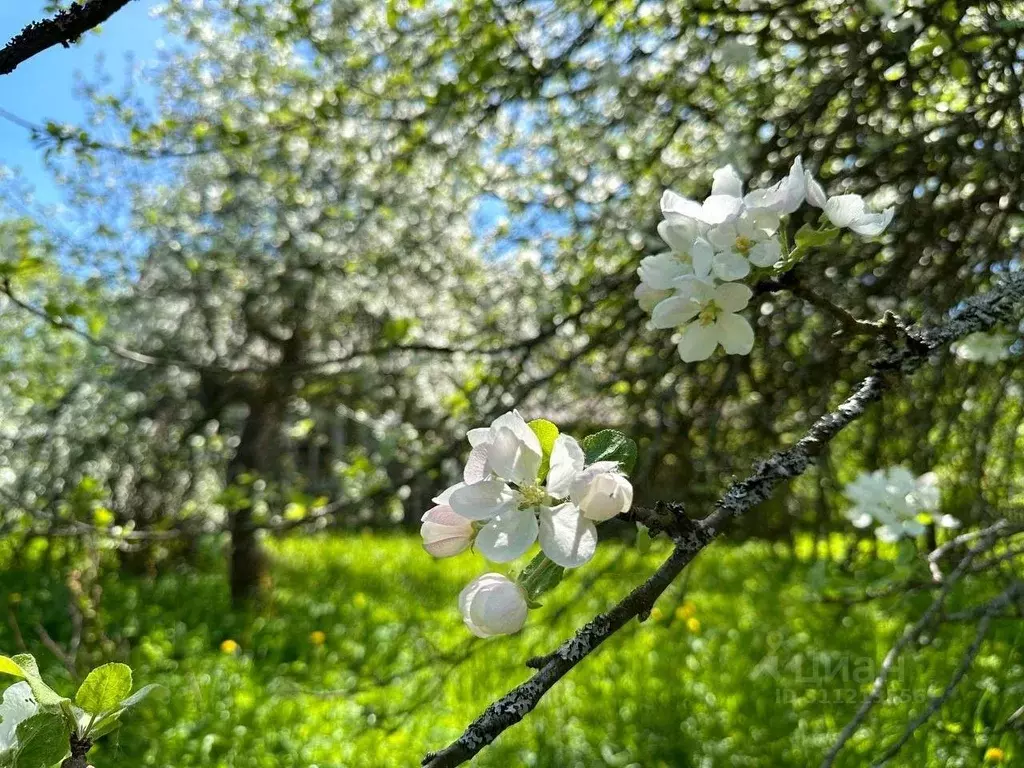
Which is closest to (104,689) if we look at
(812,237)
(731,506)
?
(731,506)

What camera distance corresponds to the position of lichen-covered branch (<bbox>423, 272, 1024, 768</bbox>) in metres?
0.52

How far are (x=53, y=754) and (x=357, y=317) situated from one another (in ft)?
15.7

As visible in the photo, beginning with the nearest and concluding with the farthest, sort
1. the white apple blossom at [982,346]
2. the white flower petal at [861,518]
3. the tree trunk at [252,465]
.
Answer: the white apple blossom at [982,346]
the white flower petal at [861,518]
the tree trunk at [252,465]

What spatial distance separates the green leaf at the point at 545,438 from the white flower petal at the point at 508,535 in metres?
0.04

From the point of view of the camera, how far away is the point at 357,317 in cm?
527

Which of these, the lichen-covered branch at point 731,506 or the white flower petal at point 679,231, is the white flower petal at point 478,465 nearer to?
the lichen-covered branch at point 731,506

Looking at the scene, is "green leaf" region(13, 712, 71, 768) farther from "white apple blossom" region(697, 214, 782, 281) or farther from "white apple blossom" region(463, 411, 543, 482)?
"white apple blossom" region(697, 214, 782, 281)

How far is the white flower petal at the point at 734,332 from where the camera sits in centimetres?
81

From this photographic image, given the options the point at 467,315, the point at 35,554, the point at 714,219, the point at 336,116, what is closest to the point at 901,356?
the point at 714,219

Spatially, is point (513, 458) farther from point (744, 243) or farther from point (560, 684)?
point (560, 684)

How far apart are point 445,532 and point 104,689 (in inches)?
11.9

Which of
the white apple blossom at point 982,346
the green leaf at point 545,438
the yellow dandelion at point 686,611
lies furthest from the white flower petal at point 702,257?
the yellow dandelion at point 686,611

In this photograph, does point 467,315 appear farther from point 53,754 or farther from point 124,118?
point 53,754

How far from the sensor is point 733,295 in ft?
2.53
